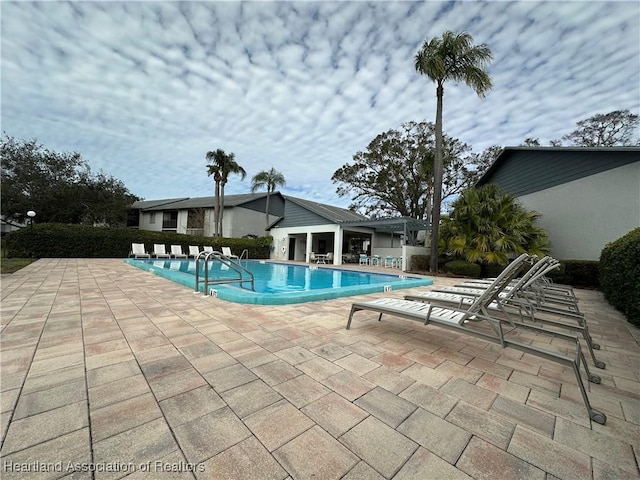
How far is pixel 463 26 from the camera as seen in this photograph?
1186 cm

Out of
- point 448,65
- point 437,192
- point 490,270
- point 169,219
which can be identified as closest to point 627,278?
point 490,270

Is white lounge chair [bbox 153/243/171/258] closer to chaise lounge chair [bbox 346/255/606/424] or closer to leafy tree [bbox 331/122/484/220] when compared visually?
leafy tree [bbox 331/122/484/220]

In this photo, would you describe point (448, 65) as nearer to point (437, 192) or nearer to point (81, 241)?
point (437, 192)

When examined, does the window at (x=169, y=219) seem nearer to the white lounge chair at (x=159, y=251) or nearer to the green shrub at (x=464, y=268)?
the white lounge chair at (x=159, y=251)

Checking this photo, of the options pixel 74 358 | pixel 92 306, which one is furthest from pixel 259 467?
pixel 92 306

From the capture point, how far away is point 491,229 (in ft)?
36.7

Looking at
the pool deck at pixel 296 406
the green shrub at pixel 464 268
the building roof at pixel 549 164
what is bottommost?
the pool deck at pixel 296 406

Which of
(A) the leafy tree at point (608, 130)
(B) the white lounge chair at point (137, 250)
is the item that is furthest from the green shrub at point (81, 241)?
(A) the leafy tree at point (608, 130)

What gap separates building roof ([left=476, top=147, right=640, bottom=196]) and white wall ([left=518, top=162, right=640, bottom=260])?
0.31m

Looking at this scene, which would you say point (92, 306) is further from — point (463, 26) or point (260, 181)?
point (260, 181)

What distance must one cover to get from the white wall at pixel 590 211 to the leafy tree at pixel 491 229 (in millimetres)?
877

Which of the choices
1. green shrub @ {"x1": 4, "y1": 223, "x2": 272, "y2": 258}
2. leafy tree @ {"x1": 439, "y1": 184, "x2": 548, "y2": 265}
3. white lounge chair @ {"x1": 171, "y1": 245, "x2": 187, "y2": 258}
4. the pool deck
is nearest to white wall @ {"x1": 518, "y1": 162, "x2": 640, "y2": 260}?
leafy tree @ {"x1": 439, "y1": 184, "x2": 548, "y2": 265}

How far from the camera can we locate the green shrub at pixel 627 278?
434cm

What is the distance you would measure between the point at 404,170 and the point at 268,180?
12.6 m
